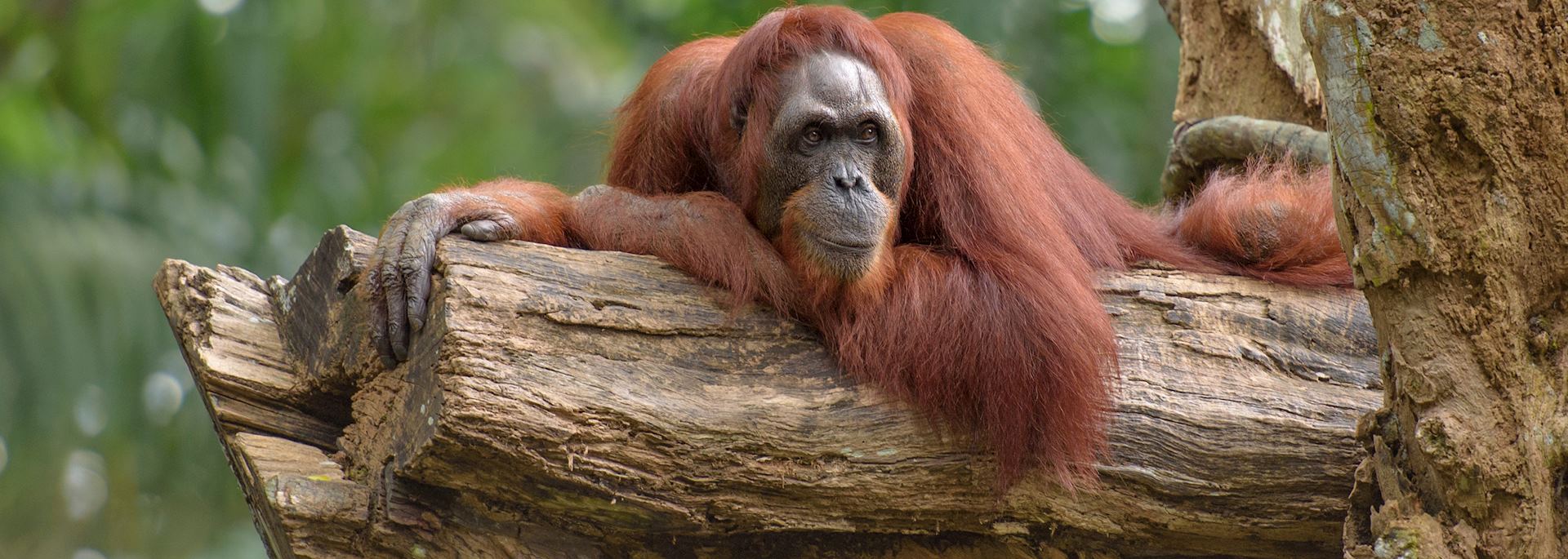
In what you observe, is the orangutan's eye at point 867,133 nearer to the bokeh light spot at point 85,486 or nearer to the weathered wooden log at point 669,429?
the weathered wooden log at point 669,429

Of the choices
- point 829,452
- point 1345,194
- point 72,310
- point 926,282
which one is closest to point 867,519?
point 829,452

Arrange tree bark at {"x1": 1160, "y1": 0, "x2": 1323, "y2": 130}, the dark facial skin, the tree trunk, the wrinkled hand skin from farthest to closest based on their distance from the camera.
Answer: tree bark at {"x1": 1160, "y1": 0, "x2": 1323, "y2": 130} < the dark facial skin < the wrinkled hand skin < the tree trunk

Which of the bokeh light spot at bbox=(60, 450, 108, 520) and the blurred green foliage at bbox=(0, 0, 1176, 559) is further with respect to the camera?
the bokeh light spot at bbox=(60, 450, 108, 520)

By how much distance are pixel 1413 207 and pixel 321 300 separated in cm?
231

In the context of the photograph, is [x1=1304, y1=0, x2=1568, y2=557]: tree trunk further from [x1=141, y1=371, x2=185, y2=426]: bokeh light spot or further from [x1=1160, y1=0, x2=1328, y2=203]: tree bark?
[x1=141, y1=371, x2=185, y2=426]: bokeh light spot

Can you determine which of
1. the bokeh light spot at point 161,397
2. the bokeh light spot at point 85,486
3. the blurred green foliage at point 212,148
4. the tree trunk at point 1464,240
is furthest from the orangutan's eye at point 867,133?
the bokeh light spot at point 85,486

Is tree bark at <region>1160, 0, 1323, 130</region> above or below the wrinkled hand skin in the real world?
above

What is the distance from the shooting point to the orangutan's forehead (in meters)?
3.24

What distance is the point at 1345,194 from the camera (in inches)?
96.4

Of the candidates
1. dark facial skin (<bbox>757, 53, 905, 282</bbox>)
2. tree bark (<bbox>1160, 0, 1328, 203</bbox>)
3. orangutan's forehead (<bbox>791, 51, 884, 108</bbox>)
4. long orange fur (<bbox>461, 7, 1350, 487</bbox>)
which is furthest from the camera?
tree bark (<bbox>1160, 0, 1328, 203</bbox>)

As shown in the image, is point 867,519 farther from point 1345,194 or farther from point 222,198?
point 222,198

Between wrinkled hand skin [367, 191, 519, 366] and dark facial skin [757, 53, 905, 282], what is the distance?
2.29ft

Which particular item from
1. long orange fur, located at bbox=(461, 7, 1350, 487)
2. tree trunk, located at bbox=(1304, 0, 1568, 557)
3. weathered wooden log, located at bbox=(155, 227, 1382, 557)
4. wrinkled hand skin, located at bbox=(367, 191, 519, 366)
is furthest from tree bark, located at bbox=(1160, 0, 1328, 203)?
wrinkled hand skin, located at bbox=(367, 191, 519, 366)

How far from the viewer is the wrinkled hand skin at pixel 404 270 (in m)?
2.83
